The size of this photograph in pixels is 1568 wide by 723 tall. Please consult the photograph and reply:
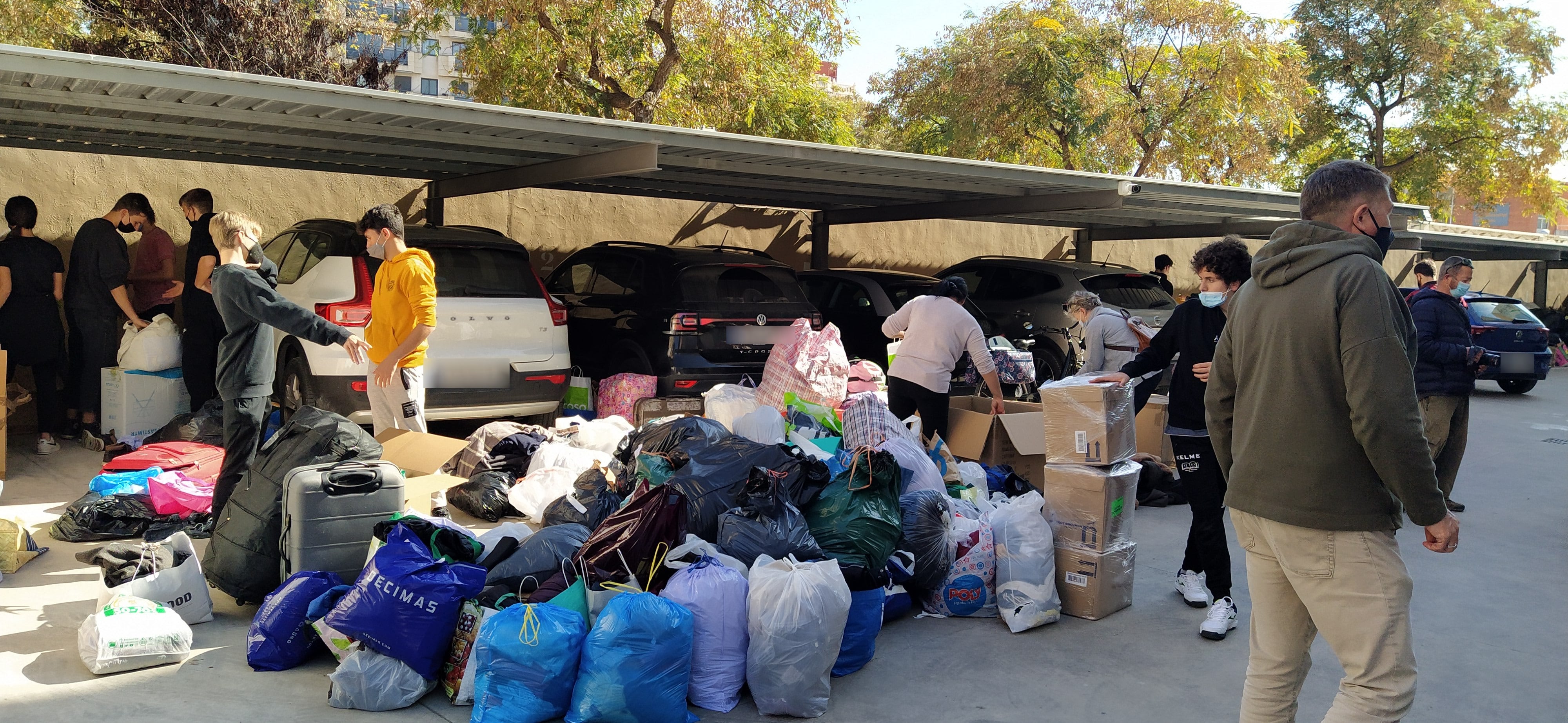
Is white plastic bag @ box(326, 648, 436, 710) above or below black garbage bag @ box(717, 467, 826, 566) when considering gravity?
below

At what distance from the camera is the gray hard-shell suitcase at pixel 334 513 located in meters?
4.05

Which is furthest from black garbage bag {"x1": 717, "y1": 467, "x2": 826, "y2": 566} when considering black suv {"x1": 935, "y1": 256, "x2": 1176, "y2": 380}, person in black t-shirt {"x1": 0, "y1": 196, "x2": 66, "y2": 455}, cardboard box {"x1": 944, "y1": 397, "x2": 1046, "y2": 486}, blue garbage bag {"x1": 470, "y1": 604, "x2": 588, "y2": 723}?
black suv {"x1": 935, "y1": 256, "x2": 1176, "y2": 380}

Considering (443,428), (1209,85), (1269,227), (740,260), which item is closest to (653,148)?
(740,260)

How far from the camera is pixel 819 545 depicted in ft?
13.8

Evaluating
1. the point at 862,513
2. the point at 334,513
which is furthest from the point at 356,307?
the point at 862,513

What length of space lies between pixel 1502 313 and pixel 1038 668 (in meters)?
14.2

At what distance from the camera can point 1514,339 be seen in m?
14.2

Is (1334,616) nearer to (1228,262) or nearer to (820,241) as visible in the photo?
(1228,262)

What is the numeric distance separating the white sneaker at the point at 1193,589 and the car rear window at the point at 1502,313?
1255 cm

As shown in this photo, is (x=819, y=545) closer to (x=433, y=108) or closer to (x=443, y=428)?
(x=433, y=108)

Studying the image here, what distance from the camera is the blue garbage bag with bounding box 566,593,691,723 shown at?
3236mm

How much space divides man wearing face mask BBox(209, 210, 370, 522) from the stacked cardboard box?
3291 mm

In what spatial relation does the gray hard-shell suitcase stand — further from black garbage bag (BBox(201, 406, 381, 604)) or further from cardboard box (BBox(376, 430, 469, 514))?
cardboard box (BBox(376, 430, 469, 514))

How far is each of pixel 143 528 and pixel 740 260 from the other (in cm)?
479
